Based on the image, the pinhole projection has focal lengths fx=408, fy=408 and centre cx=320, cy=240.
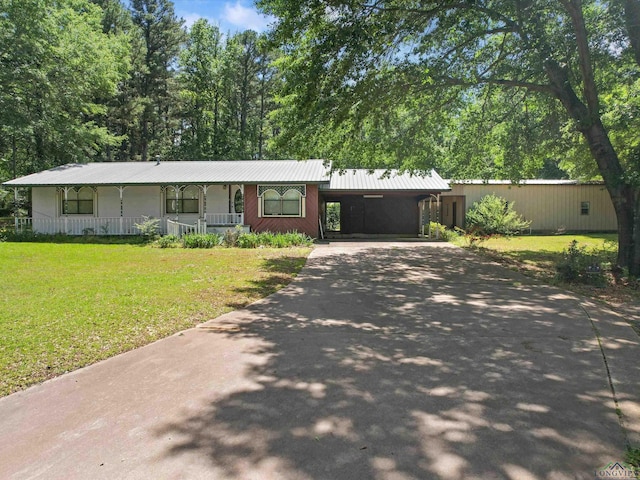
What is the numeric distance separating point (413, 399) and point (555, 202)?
2554 centimetres

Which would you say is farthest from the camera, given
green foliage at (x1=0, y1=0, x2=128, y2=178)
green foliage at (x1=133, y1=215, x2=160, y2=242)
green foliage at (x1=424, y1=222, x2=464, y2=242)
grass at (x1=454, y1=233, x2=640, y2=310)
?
green foliage at (x1=0, y1=0, x2=128, y2=178)

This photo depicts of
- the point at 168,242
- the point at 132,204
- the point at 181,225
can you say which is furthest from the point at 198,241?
the point at 132,204

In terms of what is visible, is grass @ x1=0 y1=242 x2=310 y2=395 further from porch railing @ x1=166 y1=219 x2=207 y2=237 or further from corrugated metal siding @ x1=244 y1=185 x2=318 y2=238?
corrugated metal siding @ x1=244 y1=185 x2=318 y2=238

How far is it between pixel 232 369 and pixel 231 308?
264 cm

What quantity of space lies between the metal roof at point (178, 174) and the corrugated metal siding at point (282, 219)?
2.42 feet

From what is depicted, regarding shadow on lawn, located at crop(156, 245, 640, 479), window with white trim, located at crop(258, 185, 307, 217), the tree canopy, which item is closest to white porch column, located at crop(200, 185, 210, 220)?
window with white trim, located at crop(258, 185, 307, 217)

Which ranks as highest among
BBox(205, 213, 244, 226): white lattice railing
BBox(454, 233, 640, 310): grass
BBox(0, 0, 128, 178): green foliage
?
BBox(0, 0, 128, 178): green foliage

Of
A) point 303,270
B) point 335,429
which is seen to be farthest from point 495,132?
point 335,429

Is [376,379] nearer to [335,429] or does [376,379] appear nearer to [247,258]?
[335,429]

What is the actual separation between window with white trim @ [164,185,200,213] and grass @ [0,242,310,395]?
24.8ft

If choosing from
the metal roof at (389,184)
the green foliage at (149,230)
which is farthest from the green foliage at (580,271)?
the green foliage at (149,230)

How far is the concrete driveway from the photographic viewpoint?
2.54m

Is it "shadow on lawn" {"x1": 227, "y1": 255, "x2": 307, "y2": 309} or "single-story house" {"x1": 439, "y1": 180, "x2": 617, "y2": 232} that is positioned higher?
"single-story house" {"x1": 439, "y1": 180, "x2": 617, "y2": 232}

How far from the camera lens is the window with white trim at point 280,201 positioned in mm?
19812
